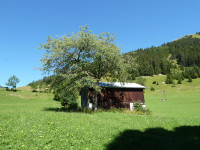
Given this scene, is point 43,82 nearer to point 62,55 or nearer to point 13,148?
point 62,55

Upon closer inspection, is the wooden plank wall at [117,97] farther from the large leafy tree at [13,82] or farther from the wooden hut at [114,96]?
the large leafy tree at [13,82]

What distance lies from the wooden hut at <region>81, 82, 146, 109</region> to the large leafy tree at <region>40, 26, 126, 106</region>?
253 inches

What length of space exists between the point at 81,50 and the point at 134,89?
1628 centimetres

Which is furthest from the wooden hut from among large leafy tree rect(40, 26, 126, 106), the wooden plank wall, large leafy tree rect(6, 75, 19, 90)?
large leafy tree rect(6, 75, 19, 90)

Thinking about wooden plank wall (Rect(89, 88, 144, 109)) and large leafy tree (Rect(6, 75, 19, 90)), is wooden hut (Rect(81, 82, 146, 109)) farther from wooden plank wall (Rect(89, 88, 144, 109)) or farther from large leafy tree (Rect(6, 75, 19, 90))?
large leafy tree (Rect(6, 75, 19, 90))

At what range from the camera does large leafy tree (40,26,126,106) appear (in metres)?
21.7

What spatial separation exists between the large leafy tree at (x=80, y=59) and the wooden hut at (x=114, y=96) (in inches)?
253

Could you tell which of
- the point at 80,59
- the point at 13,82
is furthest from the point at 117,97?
the point at 13,82

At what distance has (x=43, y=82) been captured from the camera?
2464 cm

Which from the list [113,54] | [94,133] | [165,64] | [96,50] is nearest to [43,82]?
[96,50]

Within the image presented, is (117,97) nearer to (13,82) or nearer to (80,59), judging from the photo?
(80,59)

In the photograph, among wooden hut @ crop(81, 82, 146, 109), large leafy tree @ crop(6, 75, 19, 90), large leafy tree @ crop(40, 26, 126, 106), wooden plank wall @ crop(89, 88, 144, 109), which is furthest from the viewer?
large leafy tree @ crop(6, 75, 19, 90)

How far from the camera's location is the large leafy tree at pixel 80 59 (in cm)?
2166

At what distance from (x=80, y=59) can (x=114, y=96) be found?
39.4ft
